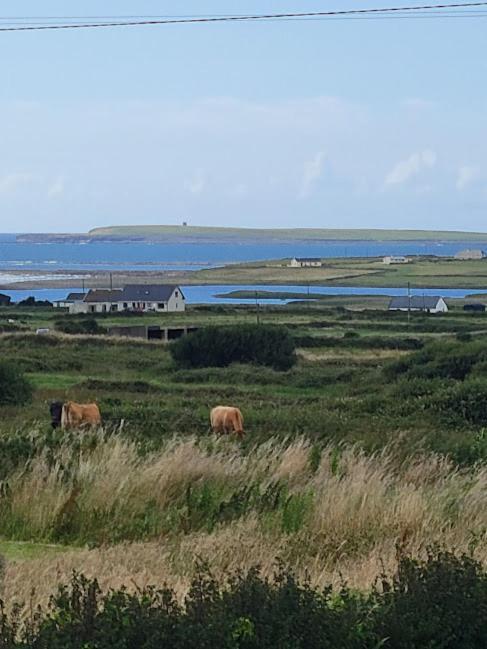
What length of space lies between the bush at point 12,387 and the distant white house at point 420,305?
6722cm

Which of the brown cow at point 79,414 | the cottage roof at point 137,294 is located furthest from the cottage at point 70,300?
the brown cow at point 79,414

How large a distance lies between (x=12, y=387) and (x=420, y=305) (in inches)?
2821

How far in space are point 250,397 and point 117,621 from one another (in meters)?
30.6

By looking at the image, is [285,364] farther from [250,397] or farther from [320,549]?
[320,549]

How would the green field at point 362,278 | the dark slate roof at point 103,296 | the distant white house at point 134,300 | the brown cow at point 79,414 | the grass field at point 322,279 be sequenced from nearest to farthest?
the brown cow at point 79,414 < the distant white house at point 134,300 < the dark slate roof at point 103,296 < the green field at point 362,278 < the grass field at point 322,279

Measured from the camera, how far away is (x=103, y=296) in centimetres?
10662

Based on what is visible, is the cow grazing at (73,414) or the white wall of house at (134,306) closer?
the cow grazing at (73,414)

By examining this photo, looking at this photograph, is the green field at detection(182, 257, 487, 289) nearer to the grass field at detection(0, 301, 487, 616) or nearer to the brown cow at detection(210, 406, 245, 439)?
the brown cow at detection(210, 406, 245, 439)

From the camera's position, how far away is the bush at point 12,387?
100 ft

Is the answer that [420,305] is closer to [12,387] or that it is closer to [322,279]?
[12,387]

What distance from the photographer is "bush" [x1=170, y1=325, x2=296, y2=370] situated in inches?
2025

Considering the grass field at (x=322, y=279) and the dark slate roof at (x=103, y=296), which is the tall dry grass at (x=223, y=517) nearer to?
the dark slate roof at (x=103, y=296)

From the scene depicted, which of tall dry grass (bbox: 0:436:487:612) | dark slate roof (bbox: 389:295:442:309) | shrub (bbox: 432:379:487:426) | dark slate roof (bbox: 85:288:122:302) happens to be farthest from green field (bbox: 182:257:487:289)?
tall dry grass (bbox: 0:436:487:612)

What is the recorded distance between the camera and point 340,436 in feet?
54.6
